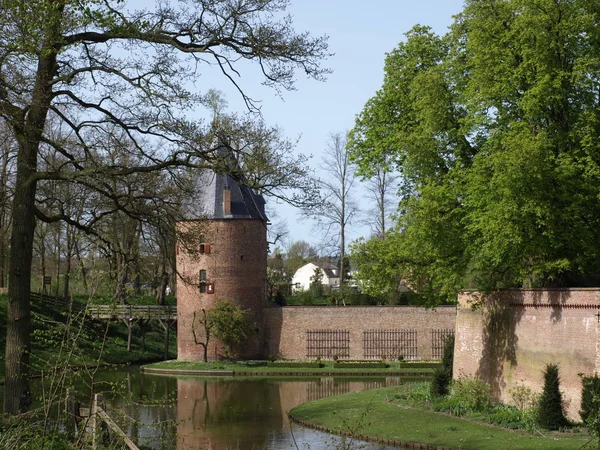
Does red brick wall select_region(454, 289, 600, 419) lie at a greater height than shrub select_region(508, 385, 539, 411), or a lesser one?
greater

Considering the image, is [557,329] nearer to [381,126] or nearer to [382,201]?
[381,126]

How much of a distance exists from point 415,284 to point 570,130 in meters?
5.98

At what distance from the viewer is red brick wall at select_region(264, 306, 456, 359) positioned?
38.7m

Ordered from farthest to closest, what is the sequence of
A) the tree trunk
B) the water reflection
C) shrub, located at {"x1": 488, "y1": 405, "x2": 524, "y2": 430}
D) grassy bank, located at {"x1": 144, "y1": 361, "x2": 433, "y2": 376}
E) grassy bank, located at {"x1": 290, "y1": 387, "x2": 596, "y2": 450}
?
grassy bank, located at {"x1": 144, "y1": 361, "x2": 433, "y2": 376} < the water reflection < shrub, located at {"x1": 488, "y1": 405, "x2": 524, "y2": 430} < grassy bank, located at {"x1": 290, "y1": 387, "x2": 596, "y2": 450} < the tree trunk

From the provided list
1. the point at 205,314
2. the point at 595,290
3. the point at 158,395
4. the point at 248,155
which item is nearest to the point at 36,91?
the point at 248,155

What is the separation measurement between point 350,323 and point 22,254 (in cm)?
2684

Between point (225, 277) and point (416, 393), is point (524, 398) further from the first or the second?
point (225, 277)

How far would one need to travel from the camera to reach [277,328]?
39.5 meters

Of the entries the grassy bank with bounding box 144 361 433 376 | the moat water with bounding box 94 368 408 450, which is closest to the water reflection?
the moat water with bounding box 94 368 408 450

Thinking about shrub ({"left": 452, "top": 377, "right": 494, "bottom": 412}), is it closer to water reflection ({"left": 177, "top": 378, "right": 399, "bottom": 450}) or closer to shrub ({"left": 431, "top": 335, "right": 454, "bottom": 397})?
shrub ({"left": 431, "top": 335, "right": 454, "bottom": 397})

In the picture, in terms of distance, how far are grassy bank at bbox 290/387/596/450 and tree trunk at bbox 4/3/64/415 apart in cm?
462

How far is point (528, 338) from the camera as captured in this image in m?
20.1

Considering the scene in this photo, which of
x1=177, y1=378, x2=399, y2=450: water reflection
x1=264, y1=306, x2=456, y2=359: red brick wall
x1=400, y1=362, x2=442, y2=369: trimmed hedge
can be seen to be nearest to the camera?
x1=177, y1=378, x2=399, y2=450: water reflection

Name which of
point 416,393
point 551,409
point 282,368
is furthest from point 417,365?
point 551,409
